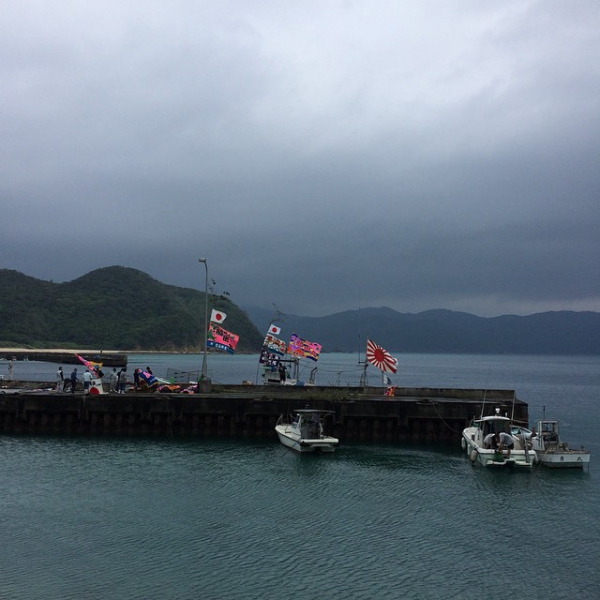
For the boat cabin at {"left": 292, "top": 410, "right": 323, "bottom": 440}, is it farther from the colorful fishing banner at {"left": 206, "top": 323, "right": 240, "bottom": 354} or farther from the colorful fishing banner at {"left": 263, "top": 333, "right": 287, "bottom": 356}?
the colorful fishing banner at {"left": 263, "top": 333, "right": 287, "bottom": 356}

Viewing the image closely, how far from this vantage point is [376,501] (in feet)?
102

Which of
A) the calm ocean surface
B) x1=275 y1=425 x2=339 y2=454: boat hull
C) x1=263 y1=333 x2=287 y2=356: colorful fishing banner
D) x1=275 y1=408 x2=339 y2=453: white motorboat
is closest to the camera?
the calm ocean surface

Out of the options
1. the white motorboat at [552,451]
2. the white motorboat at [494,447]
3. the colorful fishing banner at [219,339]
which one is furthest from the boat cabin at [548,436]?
the colorful fishing banner at [219,339]

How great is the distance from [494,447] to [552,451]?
402cm

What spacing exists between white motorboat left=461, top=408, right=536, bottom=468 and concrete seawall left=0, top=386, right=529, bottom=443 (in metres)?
4.28

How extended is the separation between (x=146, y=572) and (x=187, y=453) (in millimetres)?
20604

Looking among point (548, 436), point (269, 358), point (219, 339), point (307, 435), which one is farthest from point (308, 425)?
point (548, 436)

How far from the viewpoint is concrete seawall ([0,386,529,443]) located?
46781mm

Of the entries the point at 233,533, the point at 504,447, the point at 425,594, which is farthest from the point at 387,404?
the point at 425,594

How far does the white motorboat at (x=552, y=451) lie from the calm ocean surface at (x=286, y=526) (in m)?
0.85

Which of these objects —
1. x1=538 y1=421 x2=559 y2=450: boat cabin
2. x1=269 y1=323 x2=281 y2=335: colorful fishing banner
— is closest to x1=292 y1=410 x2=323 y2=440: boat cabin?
x1=538 y1=421 x2=559 y2=450: boat cabin

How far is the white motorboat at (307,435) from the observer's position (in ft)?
134

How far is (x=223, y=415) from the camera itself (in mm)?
47062

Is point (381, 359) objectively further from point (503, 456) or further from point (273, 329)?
point (503, 456)
